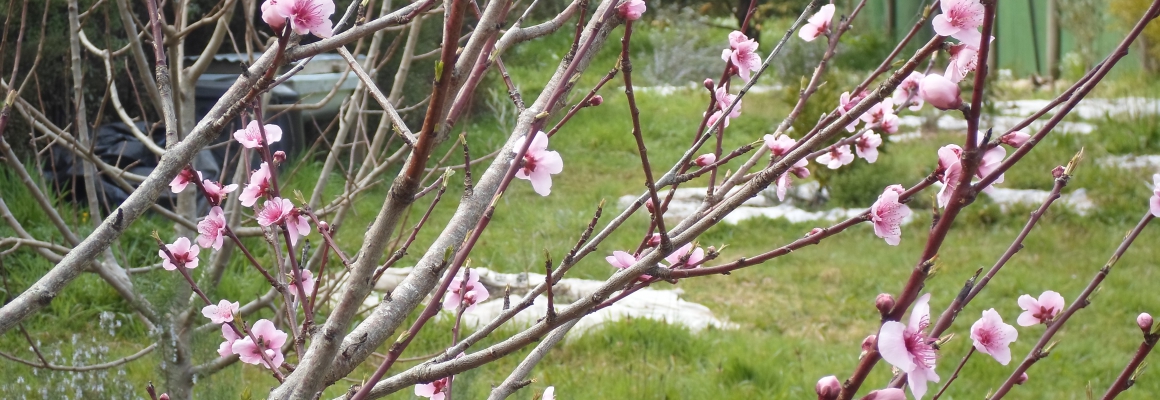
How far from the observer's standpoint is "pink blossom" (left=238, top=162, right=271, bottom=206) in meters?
1.24

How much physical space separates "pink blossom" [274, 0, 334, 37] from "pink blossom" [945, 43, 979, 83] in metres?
0.72

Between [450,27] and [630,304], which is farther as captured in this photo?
[630,304]

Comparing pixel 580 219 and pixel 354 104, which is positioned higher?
pixel 354 104

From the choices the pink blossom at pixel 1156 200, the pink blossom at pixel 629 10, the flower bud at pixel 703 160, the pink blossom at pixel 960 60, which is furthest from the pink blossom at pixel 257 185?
the pink blossom at pixel 1156 200

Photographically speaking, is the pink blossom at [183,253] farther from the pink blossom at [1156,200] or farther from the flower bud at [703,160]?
the pink blossom at [1156,200]

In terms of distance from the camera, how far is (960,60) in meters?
1.11

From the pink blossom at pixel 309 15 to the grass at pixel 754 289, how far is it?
1395mm

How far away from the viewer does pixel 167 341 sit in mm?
2018

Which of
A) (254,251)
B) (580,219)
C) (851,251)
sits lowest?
(851,251)

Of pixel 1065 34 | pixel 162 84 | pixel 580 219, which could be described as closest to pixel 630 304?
pixel 580 219

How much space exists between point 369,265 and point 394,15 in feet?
1.21

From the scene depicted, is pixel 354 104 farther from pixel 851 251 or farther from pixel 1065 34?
pixel 1065 34

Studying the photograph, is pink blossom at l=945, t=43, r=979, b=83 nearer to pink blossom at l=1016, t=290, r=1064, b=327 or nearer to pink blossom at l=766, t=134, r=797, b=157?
pink blossom at l=766, t=134, r=797, b=157

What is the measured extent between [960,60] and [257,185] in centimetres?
92
